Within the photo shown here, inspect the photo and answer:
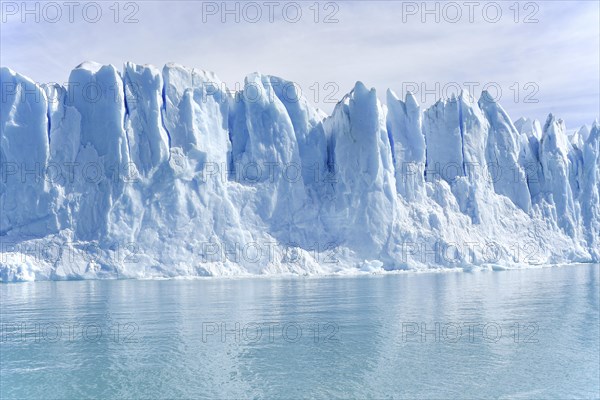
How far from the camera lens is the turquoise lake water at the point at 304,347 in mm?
10227

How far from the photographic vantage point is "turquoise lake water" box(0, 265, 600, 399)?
1023 centimetres

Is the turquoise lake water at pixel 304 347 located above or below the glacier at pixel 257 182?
below

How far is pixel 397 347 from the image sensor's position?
512 inches

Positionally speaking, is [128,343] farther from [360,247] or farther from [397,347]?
[360,247]

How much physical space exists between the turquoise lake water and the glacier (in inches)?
488

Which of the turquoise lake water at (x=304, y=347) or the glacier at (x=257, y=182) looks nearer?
the turquoise lake water at (x=304, y=347)

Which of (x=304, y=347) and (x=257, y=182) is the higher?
(x=257, y=182)

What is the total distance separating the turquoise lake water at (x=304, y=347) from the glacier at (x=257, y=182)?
12.4 metres

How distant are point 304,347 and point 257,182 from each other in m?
25.7

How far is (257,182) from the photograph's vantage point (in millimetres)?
38250

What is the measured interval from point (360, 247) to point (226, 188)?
8.93 meters

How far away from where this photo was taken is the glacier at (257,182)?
112ft

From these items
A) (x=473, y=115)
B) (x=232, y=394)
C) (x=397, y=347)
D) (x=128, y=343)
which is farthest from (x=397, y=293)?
(x=473, y=115)

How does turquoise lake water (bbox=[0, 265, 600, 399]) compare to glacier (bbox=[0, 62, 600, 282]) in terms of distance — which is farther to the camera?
glacier (bbox=[0, 62, 600, 282])
